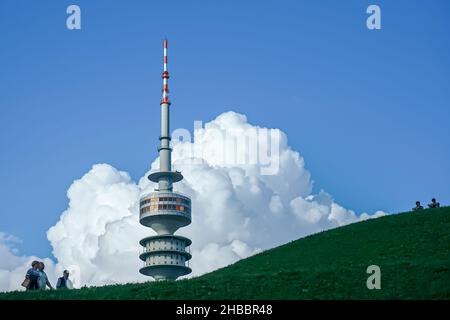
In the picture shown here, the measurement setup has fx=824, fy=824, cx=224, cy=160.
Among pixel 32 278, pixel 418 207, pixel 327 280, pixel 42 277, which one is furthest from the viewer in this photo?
pixel 418 207

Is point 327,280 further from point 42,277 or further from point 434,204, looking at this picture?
point 434,204

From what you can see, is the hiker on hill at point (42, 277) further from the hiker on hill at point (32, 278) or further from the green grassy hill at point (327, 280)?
the green grassy hill at point (327, 280)

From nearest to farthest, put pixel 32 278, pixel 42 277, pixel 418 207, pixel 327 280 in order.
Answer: pixel 327 280
pixel 32 278
pixel 42 277
pixel 418 207

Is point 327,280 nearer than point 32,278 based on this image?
Yes

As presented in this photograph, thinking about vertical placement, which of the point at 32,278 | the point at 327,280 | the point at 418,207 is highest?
the point at 418,207

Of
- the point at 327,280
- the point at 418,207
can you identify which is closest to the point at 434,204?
the point at 418,207

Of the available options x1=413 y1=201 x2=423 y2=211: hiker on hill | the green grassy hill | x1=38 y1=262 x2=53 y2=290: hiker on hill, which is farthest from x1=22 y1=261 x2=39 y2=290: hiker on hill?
x1=413 y1=201 x2=423 y2=211: hiker on hill

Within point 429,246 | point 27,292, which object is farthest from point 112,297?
point 429,246

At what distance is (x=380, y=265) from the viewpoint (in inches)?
1724

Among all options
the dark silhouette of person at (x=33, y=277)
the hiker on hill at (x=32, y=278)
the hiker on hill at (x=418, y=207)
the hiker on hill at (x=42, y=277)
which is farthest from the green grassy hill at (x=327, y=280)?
the hiker on hill at (x=418, y=207)

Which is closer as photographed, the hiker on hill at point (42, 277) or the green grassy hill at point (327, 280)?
the green grassy hill at point (327, 280)
